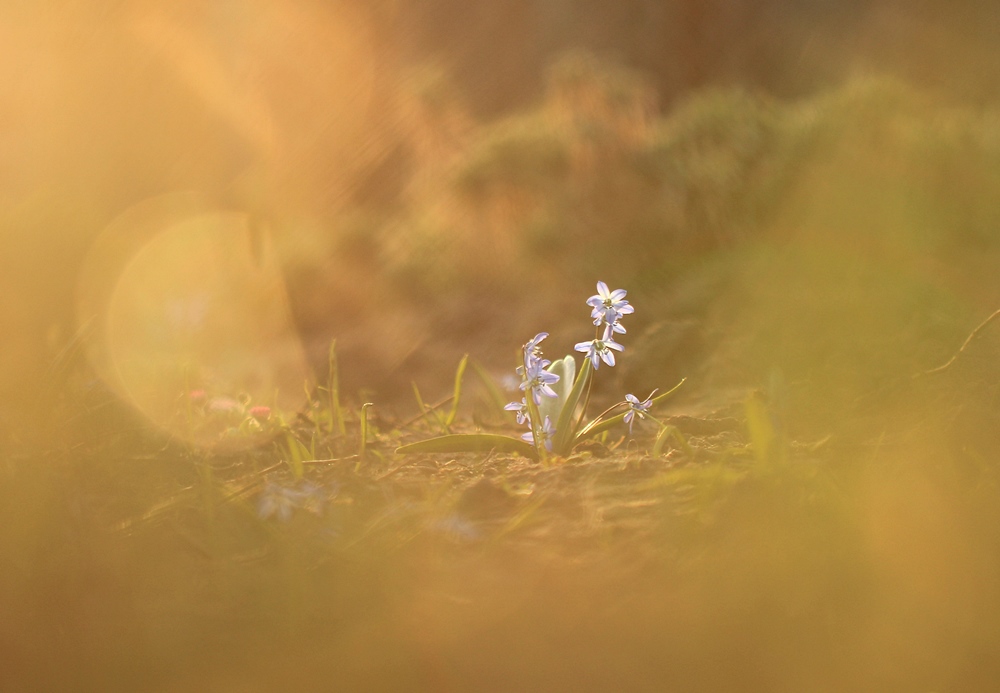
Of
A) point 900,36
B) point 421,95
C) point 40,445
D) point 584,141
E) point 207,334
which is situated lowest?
point 40,445

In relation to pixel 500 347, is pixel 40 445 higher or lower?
lower

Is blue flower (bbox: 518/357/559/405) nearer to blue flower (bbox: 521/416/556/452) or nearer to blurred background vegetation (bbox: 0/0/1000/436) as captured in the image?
blue flower (bbox: 521/416/556/452)

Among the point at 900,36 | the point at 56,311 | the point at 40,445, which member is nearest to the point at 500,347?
the point at 56,311

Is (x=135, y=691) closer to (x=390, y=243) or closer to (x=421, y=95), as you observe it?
(x=390, y=243)

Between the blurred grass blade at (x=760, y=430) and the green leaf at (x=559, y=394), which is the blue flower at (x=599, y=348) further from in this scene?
the blurred grass blade at (x=760, y=430)

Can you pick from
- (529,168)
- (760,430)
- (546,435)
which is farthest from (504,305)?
(760,430)

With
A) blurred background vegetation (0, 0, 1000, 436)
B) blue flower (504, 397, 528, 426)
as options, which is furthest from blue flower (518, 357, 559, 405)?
blurred background vegetation (0, 0, 1000, 436)
